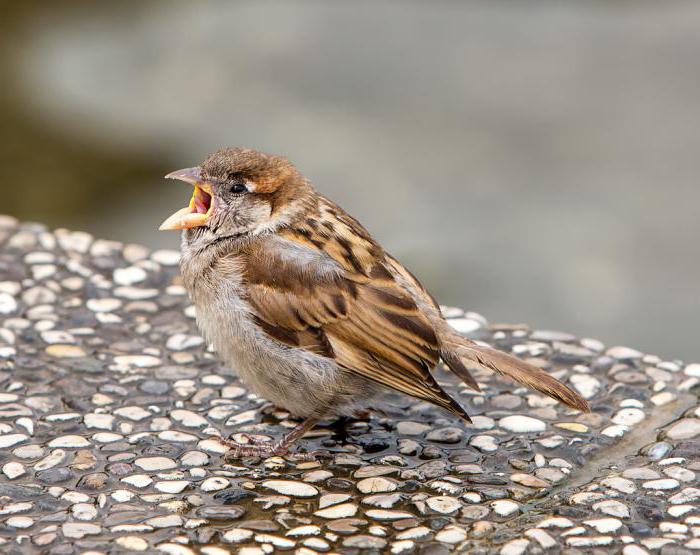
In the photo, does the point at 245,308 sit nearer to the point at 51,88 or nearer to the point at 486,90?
the point at 486,90

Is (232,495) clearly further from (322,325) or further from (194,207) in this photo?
(194,207)

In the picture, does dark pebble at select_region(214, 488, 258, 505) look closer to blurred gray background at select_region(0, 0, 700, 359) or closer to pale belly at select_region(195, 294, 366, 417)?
pale belly at select_region(195, 294, 366, 417)

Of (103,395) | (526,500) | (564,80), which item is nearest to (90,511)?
(103,395)

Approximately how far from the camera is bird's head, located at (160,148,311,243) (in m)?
4.92

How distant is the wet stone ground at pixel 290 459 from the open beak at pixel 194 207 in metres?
0.53

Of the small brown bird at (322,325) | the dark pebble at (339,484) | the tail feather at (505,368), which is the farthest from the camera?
the small brown bird at (322,325)

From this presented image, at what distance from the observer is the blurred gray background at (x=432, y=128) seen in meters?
7.96

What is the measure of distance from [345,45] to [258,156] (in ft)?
13.9

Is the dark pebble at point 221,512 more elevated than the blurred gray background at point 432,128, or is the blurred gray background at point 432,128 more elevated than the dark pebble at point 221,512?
the blurred gray background at point 432,128

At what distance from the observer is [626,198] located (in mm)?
8148

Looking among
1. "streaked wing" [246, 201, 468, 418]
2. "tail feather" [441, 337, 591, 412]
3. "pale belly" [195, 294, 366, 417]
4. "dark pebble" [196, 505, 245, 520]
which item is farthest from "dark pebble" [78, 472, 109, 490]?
"tail feather" [441, 337, 591, 412]

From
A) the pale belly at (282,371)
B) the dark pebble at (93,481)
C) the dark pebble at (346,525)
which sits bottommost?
the dark pebble at (93,481)

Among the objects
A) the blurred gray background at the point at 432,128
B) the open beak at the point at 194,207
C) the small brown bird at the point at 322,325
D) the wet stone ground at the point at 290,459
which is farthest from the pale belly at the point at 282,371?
the blurred gray background at the point at 432,128

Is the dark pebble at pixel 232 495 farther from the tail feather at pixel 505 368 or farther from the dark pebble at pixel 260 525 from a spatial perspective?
the tail feather at pixel 505 368
